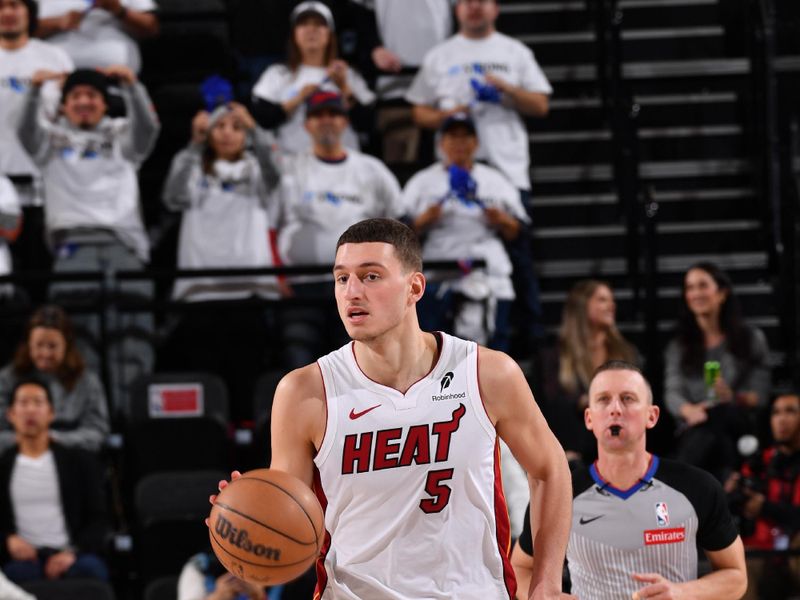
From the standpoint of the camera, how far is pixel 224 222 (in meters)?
9.38

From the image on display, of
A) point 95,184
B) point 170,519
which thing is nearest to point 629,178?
point 95,184

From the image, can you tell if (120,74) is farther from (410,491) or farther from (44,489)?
(410,491)

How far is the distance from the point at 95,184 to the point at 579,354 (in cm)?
331

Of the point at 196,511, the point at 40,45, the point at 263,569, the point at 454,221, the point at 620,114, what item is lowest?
the point at 196,511

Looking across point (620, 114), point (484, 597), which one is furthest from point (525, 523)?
point (620, 114)

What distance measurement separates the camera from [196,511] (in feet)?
27.3

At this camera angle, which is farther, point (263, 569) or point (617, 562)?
point (617, 562)

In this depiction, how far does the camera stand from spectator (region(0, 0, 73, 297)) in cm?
991

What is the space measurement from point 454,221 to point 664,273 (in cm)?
213

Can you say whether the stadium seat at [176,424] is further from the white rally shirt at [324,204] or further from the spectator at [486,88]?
the spectator at [486,88]

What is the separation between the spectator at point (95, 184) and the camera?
29.9 feet

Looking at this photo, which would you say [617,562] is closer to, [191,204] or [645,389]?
[645,389]

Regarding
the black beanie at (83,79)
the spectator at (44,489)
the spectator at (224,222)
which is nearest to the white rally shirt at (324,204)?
the spectator at (224,222)

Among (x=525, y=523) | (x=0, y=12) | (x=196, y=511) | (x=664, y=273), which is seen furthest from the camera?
(x=664, y=273)
